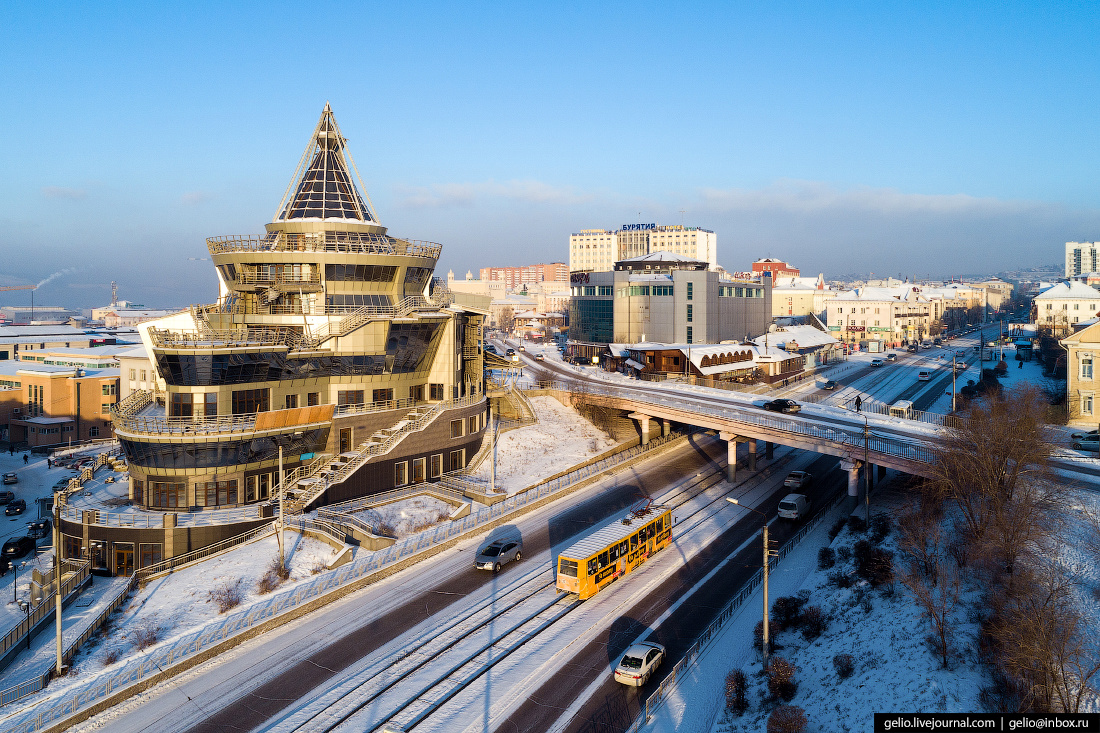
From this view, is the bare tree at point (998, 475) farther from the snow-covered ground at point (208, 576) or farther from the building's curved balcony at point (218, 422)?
the building's curved balcony at point (218, 422)

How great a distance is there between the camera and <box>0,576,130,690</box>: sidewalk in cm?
3153

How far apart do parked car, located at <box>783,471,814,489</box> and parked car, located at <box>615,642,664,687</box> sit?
96.1 ft

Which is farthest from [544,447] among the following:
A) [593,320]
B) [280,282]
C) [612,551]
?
[593,320]

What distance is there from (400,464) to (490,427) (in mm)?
16464

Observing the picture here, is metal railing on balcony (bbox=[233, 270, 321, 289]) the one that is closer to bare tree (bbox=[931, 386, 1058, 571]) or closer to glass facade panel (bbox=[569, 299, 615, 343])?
bare tree (bbox=[931, 386, 1058, 571])

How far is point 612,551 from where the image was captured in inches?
1529

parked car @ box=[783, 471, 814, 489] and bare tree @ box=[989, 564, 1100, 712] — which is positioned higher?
bare tree @ box=[989, 564, 1100, 712]

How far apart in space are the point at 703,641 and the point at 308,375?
36356 mm

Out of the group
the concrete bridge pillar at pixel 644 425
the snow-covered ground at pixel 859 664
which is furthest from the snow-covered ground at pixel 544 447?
the snow-covered ground at pixel 859 664

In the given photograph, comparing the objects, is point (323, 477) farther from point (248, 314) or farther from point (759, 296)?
point (759, 296)

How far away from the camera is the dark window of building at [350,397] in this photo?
187ft

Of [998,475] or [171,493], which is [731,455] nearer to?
[998,475]

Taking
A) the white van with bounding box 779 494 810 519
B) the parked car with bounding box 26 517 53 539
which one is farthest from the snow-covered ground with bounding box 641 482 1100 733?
the parked car with bounding box 26 517 53 539

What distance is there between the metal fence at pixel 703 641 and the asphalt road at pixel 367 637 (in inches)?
492
